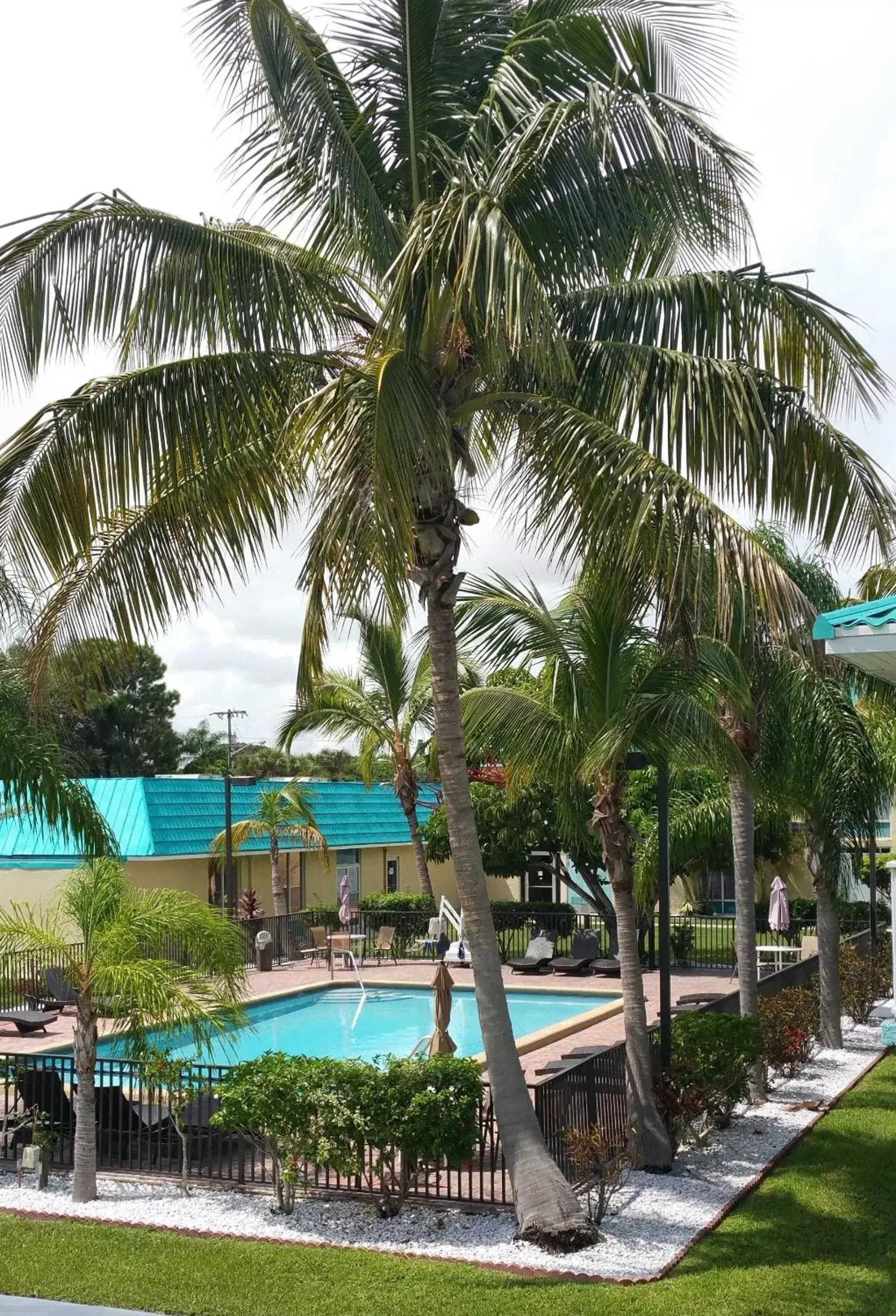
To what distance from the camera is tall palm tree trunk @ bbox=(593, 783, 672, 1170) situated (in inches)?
439

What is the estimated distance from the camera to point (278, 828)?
33406 mm

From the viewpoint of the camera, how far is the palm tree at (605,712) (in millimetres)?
10758

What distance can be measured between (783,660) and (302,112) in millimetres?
8136

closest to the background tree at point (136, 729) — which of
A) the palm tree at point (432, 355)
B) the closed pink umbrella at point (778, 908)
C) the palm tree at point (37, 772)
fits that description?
the closed pink umbrella at point (778, 908)

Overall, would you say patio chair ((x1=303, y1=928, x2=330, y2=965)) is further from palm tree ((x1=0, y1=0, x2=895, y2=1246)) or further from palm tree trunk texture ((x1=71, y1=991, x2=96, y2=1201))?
palm tree ((x1=0, y1=0, x2=895, y2=1246))

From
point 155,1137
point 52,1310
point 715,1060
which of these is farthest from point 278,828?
point 52,1310

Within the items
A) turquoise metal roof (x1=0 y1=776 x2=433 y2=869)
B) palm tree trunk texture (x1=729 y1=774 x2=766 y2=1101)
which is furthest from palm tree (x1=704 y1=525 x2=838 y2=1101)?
turquoise metal roof (x1=0 y1=776 x2=433 y2=869)

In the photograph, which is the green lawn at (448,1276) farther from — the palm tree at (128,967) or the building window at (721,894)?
the building window at (721,894)

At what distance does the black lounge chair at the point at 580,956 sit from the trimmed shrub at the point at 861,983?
693 centimetres

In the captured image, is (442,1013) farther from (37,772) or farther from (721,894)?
(721,894)

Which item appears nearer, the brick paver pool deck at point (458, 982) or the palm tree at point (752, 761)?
the palm tree at point (752, 761)

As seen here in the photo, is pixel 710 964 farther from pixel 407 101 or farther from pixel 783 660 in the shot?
pixel 407 101

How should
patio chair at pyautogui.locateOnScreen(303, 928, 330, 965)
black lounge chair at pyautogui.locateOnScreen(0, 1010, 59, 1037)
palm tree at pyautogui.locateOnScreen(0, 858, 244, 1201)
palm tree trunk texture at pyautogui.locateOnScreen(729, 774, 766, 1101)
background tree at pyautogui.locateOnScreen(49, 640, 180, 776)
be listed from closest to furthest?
palm tree at pyautogui.locateOnScreen(0, 858, 244, 1201) < palm tree trunk texture at pyautogui.locateOnScreen(729, 774, 766, 1101) < black lounge chair at pyautogui.locateOnScreen(0, 1010, 59, 1037) < patio chair at pyautogui.locateOnScreen(303, 928, 330, 965) < background tree at pyautogui.locateOnScreen(49, 640, 180, 776)

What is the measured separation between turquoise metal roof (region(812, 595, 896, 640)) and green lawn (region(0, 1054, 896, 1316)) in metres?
4.26
